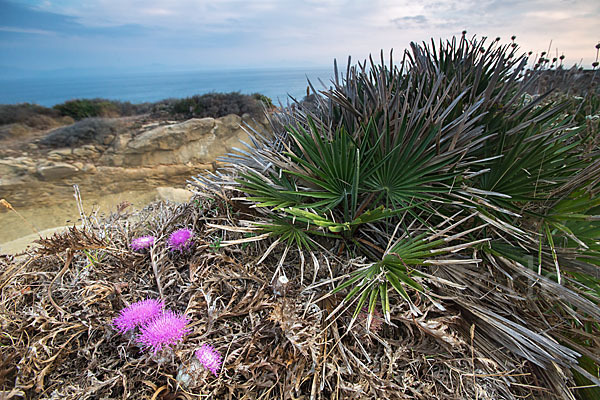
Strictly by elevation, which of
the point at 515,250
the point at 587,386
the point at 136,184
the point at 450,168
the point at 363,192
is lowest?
the point at 136,184

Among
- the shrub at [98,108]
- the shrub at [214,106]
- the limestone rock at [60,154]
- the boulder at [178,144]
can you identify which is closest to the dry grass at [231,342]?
the boulder at [178,144]

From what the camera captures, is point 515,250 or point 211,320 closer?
point 211,320

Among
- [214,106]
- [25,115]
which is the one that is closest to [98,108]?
[25,115]

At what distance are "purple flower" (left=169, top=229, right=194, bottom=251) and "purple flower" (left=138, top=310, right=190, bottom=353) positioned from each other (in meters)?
0.46

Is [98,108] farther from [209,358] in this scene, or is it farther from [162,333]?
[209,358]

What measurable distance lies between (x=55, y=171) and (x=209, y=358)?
20.4ft

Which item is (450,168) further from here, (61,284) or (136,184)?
(136,184)

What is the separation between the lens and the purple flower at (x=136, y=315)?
1.18 metres

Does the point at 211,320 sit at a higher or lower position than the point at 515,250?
lower

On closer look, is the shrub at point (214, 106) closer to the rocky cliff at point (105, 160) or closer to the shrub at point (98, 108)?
the rocky cliff at point (105, 160)

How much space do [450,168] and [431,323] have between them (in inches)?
26.2

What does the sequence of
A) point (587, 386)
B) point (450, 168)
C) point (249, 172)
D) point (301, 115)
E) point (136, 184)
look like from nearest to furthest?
point (587, 386)
point (450, 168)
point (249, 172)
point (301, 115)
point (136, 184)

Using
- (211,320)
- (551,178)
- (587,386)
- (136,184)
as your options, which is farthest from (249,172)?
(136,184)

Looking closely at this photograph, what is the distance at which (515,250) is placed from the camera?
1347 millimetres
